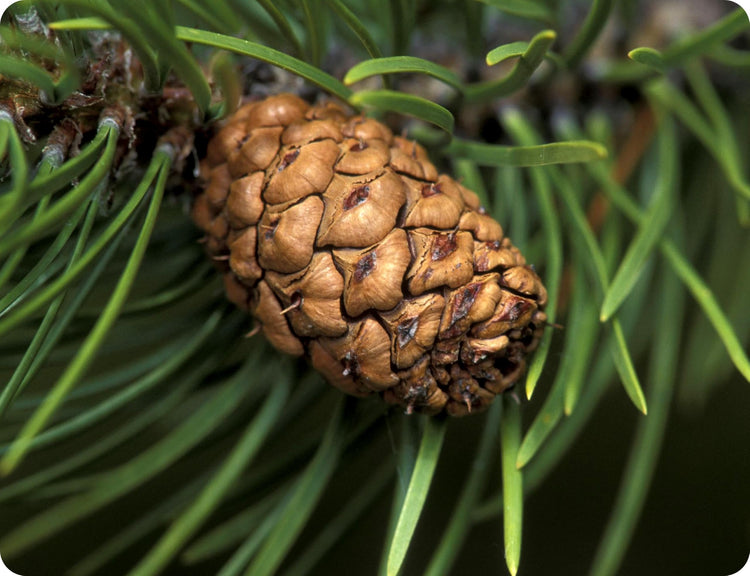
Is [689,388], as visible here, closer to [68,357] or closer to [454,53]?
[454,53]

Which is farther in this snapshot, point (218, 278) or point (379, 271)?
point (218, 278)

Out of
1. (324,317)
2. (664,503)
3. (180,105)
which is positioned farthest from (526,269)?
(664,503)

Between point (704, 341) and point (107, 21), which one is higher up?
point (107, 21)
